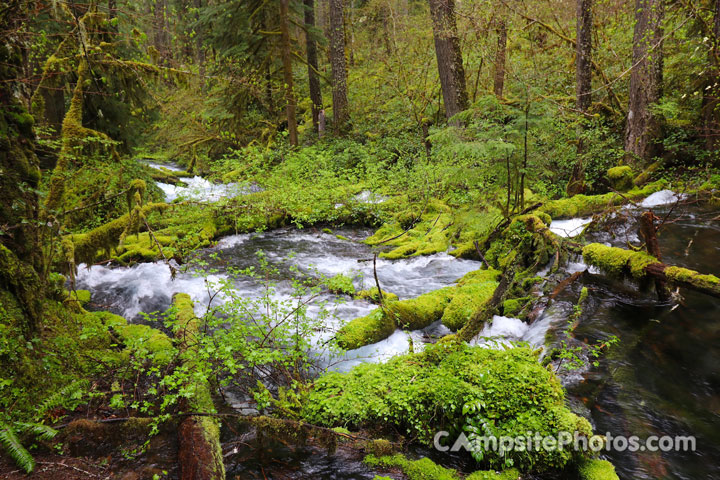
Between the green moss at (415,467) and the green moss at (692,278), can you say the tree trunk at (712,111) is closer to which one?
the green moss at (692,278)

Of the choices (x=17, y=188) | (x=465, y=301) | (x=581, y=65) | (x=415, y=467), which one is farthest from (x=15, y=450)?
(x=581, y=65)

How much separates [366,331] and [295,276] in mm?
3324

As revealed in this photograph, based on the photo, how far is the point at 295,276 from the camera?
846cm

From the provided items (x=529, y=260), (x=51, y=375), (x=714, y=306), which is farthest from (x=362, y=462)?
(x=714, y=306)

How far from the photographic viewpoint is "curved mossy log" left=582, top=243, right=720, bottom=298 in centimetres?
469

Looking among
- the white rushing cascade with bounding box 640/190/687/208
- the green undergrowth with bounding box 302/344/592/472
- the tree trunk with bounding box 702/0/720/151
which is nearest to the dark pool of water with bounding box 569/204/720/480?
the green undergrowth with bounding box 302/344/592/472

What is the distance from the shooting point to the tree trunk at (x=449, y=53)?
10.6 m

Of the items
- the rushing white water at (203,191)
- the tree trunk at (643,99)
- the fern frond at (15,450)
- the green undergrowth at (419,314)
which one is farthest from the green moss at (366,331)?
the tree trunk at (643,99)

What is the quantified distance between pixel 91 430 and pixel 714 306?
8.20 m

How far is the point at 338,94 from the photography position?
55.2 feet

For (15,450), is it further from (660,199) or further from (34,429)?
(660,199)

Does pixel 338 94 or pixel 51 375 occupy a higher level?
pixel 338 94

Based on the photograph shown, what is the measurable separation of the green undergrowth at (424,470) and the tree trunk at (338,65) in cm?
1535

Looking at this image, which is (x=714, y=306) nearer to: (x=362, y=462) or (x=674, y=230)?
(x=674, y=230)
